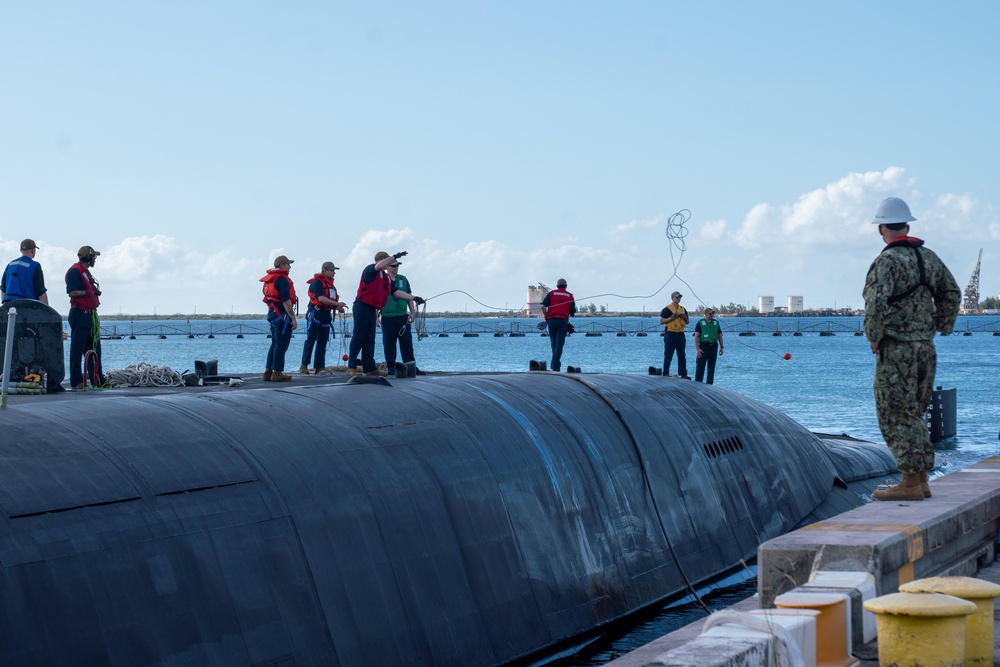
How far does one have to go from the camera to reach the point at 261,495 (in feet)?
27.8

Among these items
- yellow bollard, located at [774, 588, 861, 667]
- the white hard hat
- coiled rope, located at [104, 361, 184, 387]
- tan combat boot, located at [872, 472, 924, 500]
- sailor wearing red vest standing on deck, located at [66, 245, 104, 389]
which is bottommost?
yellow bollard, located at [774, 588, 861, 667]

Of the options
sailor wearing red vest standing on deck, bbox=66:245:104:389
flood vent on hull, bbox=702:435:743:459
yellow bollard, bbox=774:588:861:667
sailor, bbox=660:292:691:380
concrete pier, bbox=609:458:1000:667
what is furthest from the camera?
sailor, bbox=660:292:691:380

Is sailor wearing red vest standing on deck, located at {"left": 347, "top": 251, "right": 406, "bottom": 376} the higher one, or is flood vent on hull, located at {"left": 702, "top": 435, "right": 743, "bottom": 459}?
sailor wearing red vest standing on deck, located at {"left": 347, "top": 251, "right": 406, "bottom": 376}

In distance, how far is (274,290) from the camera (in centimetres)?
1722

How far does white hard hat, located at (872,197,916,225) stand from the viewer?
33.7 feet

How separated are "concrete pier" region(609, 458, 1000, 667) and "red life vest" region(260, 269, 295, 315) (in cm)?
984

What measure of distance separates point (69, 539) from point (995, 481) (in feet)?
31.0

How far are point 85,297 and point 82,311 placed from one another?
20cm

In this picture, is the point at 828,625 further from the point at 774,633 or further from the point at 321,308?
the point at 321,308

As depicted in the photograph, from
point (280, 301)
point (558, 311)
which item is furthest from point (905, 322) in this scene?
point (558, 311)

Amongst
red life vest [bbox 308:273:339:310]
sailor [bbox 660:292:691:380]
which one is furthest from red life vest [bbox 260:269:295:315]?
sailor [bbox 660:292:691:380]

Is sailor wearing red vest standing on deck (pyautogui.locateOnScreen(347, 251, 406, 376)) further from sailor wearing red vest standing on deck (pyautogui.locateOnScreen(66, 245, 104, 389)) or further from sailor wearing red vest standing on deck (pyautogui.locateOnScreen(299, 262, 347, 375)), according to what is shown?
sailor wearing red vest standing on deck (pyautogui.locateOnScreen(66, 245, 104, 389))

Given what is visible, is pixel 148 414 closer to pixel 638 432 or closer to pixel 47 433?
pixel 47 433

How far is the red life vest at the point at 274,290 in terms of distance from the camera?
17.2 meters
